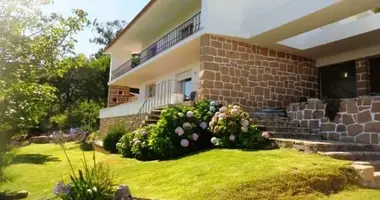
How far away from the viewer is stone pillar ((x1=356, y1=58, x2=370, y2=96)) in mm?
14125

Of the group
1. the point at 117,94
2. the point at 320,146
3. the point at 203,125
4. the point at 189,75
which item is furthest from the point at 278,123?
the point at 117,94

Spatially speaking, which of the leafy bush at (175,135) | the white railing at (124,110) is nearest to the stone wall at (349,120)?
the leafy bush at (175,135)

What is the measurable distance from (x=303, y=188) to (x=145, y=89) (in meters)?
18.6

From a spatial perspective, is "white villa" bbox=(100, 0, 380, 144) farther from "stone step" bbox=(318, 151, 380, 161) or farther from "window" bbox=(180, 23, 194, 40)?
"stone step" bbox=(318, 151, 380, 161)

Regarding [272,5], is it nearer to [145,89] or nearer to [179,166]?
[179,166]

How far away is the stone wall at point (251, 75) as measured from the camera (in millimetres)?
12844

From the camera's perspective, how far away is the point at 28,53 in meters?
6.99

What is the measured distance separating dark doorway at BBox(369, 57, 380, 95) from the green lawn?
7.69 meters

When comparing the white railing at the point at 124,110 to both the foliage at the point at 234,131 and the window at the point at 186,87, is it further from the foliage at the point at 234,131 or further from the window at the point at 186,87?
the foliage at the point at 234,131

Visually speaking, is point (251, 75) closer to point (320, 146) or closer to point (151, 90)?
point (320, 146)

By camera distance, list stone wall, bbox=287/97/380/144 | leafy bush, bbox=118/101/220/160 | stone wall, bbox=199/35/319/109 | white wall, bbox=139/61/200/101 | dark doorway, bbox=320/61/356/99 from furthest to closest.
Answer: white wall, bbox=139/61/200/101
dark doorway, bbox=320/61/356/99
stone wall, bbox=199/35/319/109
leafy bush, bbox=118/101/220/160
stone wall, bbox=287/97/380/144

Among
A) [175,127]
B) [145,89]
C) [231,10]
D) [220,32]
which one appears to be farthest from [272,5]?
[145,89]

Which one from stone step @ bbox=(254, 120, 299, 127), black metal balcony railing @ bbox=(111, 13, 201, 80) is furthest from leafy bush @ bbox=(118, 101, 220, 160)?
black metal balcony railing @ bbox=(111, 13, 201, 80)

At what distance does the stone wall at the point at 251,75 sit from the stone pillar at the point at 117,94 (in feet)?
49.9
